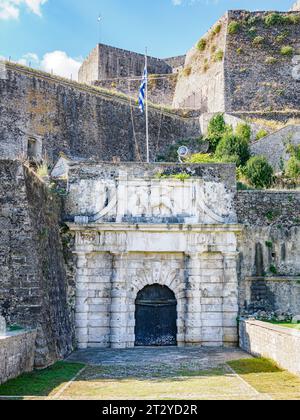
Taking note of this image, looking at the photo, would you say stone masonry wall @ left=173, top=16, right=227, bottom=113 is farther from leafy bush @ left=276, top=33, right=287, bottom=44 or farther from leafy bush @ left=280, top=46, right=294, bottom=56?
leafy bush @ left=280, top=46, right=294, bottom=56

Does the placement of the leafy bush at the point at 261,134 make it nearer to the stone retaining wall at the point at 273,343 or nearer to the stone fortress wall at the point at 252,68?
the stone fortress wall at the point at 252,68

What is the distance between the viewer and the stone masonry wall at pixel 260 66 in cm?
3428

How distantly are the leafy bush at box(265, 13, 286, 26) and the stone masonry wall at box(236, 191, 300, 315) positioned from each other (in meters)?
19.1

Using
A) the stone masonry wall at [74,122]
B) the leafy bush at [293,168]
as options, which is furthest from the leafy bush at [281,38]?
the leafy bush at [293,168]

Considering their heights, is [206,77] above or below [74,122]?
above

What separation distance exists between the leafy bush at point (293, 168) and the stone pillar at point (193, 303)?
29.2 ft

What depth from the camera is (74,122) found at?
2809cm

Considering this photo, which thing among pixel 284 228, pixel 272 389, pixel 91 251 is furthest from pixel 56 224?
pixel 272 389

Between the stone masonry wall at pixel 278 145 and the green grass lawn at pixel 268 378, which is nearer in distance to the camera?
the green grass lawn at pixel 268 378

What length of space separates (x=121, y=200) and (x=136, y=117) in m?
13.3

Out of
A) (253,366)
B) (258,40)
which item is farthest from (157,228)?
(258,40)

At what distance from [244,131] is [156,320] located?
44.6 ft

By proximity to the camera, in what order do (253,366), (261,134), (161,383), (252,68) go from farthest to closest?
1. (252,68)
2. (261,134)
3. (253,366)
4. (161,383)

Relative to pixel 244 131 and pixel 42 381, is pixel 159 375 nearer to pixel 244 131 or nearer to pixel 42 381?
pixel 42 381
